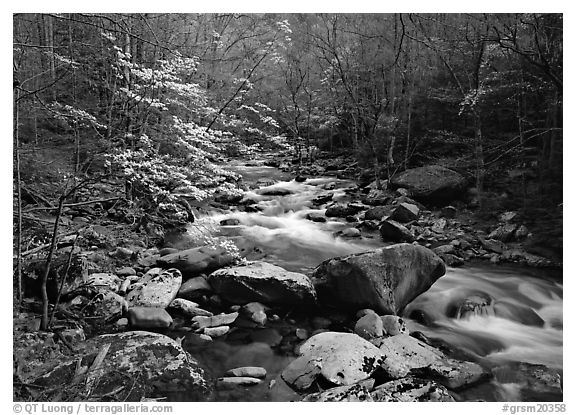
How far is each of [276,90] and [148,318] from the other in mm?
3314

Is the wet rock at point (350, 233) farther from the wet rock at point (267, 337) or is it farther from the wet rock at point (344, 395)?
the wet rock at point (344, 395)

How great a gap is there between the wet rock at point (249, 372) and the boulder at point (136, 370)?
180 millimetres

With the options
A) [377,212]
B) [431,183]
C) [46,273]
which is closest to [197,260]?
[46,273]

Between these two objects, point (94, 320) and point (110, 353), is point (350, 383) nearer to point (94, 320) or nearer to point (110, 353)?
point (110, 353)

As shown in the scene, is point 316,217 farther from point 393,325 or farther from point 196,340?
point 196,340

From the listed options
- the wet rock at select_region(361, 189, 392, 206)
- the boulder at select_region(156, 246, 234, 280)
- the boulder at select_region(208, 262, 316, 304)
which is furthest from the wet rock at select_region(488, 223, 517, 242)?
the boulder at select_region(156, 246, 234, 280)

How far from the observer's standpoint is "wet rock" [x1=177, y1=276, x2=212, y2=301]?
3.11 meters

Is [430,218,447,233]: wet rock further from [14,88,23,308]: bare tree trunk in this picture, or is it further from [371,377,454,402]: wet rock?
[14,88,23,308]: bare tree trunk

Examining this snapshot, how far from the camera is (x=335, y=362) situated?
2.24 meters

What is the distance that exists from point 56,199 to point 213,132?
1.73m

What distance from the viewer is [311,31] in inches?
131

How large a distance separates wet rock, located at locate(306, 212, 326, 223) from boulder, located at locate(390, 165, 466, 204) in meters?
1.17

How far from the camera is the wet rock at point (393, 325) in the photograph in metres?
2.73
